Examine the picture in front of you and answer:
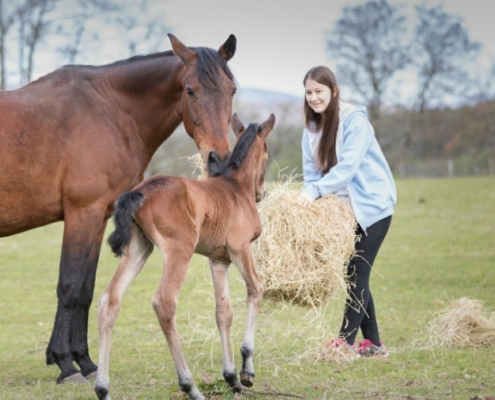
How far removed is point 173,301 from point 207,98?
1711 millimetres

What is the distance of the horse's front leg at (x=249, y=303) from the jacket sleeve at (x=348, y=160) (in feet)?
3.53

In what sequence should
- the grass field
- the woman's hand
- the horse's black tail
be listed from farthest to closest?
the woman's hand → the grass field → the horse's black tail

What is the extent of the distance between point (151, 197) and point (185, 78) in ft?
4.65

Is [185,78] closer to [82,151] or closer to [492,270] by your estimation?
[82,151]

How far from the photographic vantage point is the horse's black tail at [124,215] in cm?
405

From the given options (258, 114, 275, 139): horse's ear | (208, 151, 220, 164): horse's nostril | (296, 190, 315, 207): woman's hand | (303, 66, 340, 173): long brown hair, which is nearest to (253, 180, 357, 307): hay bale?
(296, 190, 315, 207): woman's hand

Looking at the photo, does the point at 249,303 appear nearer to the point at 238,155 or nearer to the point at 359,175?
the point at 238,155

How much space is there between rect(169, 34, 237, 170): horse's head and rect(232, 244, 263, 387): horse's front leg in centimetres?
76

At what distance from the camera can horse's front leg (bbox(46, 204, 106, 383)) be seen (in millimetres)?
5168

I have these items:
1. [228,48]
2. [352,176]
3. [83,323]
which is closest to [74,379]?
[83,323]

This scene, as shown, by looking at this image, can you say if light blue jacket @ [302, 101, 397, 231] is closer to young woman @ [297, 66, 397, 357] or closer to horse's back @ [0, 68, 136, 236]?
young woman @ [297, 66, 397, 357]

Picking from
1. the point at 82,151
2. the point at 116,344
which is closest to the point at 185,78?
the point at 82,151

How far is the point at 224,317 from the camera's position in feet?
15.3

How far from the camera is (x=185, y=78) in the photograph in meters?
5.26
